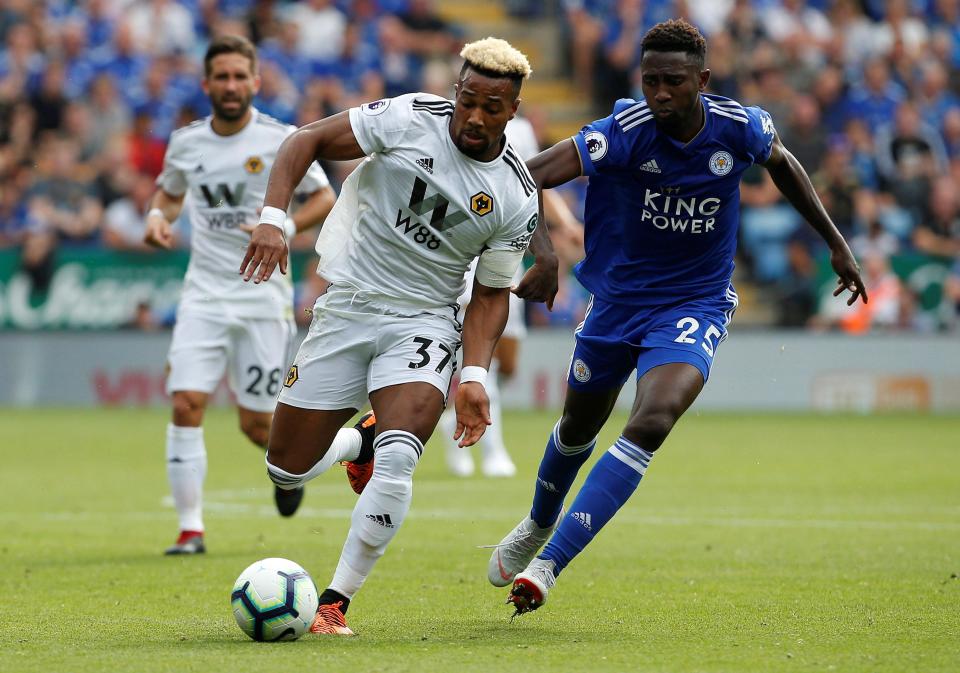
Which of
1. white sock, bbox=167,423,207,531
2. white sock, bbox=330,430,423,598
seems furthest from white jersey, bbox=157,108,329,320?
white sock, bbox=330,430,423,598

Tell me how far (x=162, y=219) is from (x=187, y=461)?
58.1 inches

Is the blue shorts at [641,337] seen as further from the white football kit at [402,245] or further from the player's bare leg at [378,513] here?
the player's bare leg at [378,513]

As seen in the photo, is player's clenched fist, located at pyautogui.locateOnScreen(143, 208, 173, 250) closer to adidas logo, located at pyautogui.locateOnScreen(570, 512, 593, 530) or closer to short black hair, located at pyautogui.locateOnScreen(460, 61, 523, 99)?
short black hair, located at pyautogui.locateOnScreen(460, 61, 523, 99)

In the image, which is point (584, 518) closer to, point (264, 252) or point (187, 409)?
point (264, 252)

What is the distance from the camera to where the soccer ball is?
608 cm

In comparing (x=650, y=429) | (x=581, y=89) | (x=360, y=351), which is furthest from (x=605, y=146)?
(x=581, y=89)

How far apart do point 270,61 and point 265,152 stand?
46.1ft

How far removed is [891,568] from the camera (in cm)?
837

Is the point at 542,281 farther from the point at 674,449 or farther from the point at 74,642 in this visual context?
the point at 674,449

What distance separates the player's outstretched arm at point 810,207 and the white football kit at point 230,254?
133 inches

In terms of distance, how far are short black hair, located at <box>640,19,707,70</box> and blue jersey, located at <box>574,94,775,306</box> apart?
32 cm

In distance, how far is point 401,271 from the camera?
22.2 feet

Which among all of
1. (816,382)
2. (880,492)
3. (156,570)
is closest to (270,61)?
(816,382)

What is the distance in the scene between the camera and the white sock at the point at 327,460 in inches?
278
